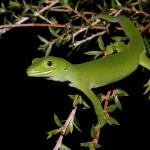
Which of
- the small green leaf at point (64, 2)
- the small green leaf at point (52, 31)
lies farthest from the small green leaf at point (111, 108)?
the small green leaf at point (64, 2)

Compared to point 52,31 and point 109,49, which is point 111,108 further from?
point 52,31

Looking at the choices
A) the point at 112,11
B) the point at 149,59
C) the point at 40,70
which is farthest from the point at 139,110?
the point at 40,70

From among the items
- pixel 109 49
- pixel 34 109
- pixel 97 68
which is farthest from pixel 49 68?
pixel 34 109

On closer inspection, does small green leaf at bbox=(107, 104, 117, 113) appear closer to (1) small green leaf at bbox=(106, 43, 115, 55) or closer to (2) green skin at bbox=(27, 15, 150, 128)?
(2) green skin at bbox=(27, 15, 150, 128)

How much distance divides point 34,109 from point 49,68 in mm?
3008

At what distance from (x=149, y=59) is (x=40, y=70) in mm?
954

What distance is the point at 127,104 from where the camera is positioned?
15.3 ft

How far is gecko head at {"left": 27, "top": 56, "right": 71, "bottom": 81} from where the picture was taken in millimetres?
2455

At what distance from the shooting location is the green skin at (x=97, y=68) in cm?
251

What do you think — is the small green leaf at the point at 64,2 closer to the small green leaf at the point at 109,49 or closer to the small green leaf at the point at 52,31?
the small green leaf at the point at 52,31

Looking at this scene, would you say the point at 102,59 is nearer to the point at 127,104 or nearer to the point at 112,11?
the point at 112,11

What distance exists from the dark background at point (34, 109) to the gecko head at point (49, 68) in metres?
1.82

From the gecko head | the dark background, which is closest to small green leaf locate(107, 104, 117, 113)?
the gecko head

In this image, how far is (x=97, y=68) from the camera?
2.73m
